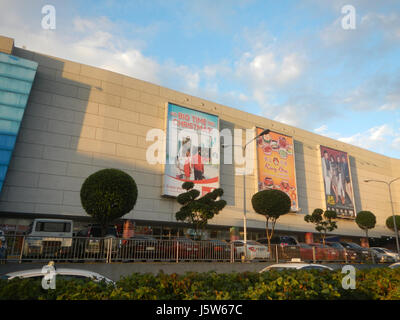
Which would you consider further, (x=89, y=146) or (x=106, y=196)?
(x=89, y=146)

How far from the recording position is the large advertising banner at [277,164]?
39656mm

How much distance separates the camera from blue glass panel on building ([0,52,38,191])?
25.6 m

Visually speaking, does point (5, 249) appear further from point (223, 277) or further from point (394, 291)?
point (394, 291)

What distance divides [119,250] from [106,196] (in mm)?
3524

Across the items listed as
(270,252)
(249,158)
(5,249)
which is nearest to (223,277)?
(5,249)

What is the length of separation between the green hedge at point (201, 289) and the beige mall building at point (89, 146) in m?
26.1

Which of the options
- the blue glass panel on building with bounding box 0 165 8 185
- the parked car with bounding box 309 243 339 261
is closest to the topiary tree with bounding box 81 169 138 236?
the parked car with bounding box 309 243 339 261

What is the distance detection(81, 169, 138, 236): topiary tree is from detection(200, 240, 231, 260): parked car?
440 centimetres

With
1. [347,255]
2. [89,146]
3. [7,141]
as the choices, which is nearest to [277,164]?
[347,255]

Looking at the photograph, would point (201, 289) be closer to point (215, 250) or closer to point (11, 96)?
point (215, 250)

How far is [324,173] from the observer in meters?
46.4

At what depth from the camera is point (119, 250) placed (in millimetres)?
13164

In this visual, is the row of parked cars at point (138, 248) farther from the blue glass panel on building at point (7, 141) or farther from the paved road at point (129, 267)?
the blue glass panel on building at point (7, 141)

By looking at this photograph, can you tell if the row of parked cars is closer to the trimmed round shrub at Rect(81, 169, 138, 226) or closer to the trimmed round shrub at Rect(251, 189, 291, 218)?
the trimmed round shrub at Rect(81, 169, 138, 226)
